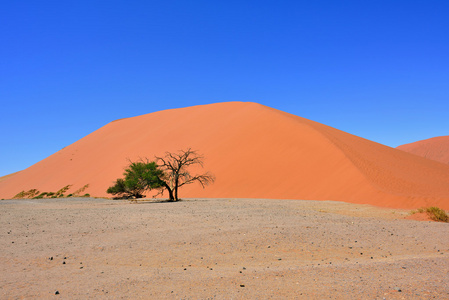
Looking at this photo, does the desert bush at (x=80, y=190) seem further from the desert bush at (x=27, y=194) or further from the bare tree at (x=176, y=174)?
the bare tree at (x=176, y=174)

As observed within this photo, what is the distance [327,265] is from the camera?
7.19 metres

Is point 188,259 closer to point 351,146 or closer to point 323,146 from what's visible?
point 323,146

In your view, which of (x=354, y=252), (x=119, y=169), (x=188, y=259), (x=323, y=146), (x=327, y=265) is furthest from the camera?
(x=119, y=169)

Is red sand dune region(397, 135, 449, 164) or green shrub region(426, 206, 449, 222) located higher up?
red sand dune region(397, 135, 449, 164)

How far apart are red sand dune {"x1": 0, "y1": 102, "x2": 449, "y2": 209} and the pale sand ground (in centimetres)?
1607

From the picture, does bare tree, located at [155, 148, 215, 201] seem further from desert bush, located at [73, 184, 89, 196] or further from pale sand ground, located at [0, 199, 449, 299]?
desert bush, located at [73, 184, 89, 196]

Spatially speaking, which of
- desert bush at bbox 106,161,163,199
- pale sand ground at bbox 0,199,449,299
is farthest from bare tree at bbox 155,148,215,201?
pale sand ground at bbox 0,199,449,299

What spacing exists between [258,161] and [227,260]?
30988 mm

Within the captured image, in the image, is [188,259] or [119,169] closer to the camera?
[188,259]

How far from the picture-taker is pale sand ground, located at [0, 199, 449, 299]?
5590 mm

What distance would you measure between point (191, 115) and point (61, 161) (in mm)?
23629

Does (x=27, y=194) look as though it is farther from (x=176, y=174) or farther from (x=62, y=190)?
(x=176, y=174)

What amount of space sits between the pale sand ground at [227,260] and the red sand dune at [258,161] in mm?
16073

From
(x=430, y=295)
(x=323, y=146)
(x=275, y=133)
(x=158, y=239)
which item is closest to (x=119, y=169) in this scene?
(x=275, y=133)
